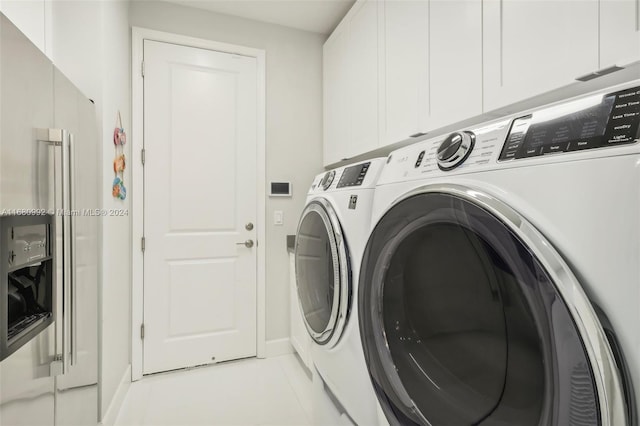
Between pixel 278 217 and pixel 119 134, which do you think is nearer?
pixel 119 134

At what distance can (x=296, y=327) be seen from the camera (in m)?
2.20

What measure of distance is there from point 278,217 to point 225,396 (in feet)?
4.10

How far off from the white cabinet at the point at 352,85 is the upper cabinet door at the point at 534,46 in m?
0.72

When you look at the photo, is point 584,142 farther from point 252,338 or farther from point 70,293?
point 252,338

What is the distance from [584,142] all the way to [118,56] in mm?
2179

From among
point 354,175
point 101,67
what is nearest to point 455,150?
point 354,175

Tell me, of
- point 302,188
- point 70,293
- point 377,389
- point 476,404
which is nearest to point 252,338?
point 302,188

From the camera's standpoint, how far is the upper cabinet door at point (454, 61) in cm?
110

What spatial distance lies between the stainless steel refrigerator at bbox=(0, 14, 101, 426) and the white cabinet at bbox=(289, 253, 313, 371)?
3.76ft

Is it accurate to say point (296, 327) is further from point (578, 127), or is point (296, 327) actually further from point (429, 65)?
point (578, 127)

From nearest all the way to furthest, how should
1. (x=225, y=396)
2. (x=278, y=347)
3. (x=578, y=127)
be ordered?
(x=578, y=127), (x=225, y=396), (x=278, y=347)

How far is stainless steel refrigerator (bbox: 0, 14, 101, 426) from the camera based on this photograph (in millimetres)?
716

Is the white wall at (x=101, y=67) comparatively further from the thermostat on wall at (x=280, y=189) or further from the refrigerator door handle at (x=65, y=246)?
the thermostat on wall at (x=280, y=189)

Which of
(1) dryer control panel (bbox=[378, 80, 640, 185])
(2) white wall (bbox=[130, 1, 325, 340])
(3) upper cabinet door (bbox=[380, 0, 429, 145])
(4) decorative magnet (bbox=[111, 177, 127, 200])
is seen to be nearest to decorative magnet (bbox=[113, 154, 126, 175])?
(4) decorative magnet (bbox=[111, 177, 127, 200])
